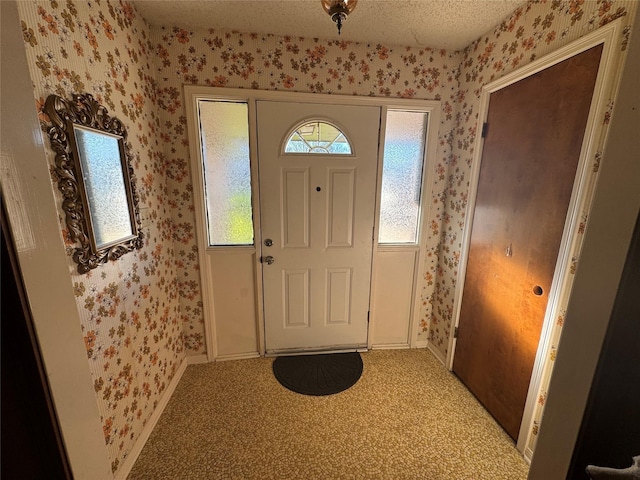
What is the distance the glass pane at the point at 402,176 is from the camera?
81.6 inches

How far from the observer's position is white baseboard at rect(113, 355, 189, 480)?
135 cm

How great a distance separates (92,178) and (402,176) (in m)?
1.96

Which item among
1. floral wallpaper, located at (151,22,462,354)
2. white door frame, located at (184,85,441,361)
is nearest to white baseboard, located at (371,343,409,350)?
white door frame, located at (184,85,441,361)

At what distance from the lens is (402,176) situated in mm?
2135

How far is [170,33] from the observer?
173cm

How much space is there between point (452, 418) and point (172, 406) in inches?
72.8

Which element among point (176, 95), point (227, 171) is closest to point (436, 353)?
point (227, 171)

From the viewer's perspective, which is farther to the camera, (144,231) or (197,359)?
(197,359)

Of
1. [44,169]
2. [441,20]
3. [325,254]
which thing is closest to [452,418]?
[325,254]

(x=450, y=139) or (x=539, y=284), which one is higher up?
(x=450, y=139)

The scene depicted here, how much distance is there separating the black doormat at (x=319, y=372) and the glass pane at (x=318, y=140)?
170 centimetres

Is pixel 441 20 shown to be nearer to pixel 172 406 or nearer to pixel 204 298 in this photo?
pixel 204 298

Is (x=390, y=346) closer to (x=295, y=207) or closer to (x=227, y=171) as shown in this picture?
(x=295, y=207)

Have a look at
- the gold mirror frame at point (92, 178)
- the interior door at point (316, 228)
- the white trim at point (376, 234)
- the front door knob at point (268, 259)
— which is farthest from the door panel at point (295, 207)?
the gold mirror frame at point (92, 178)
